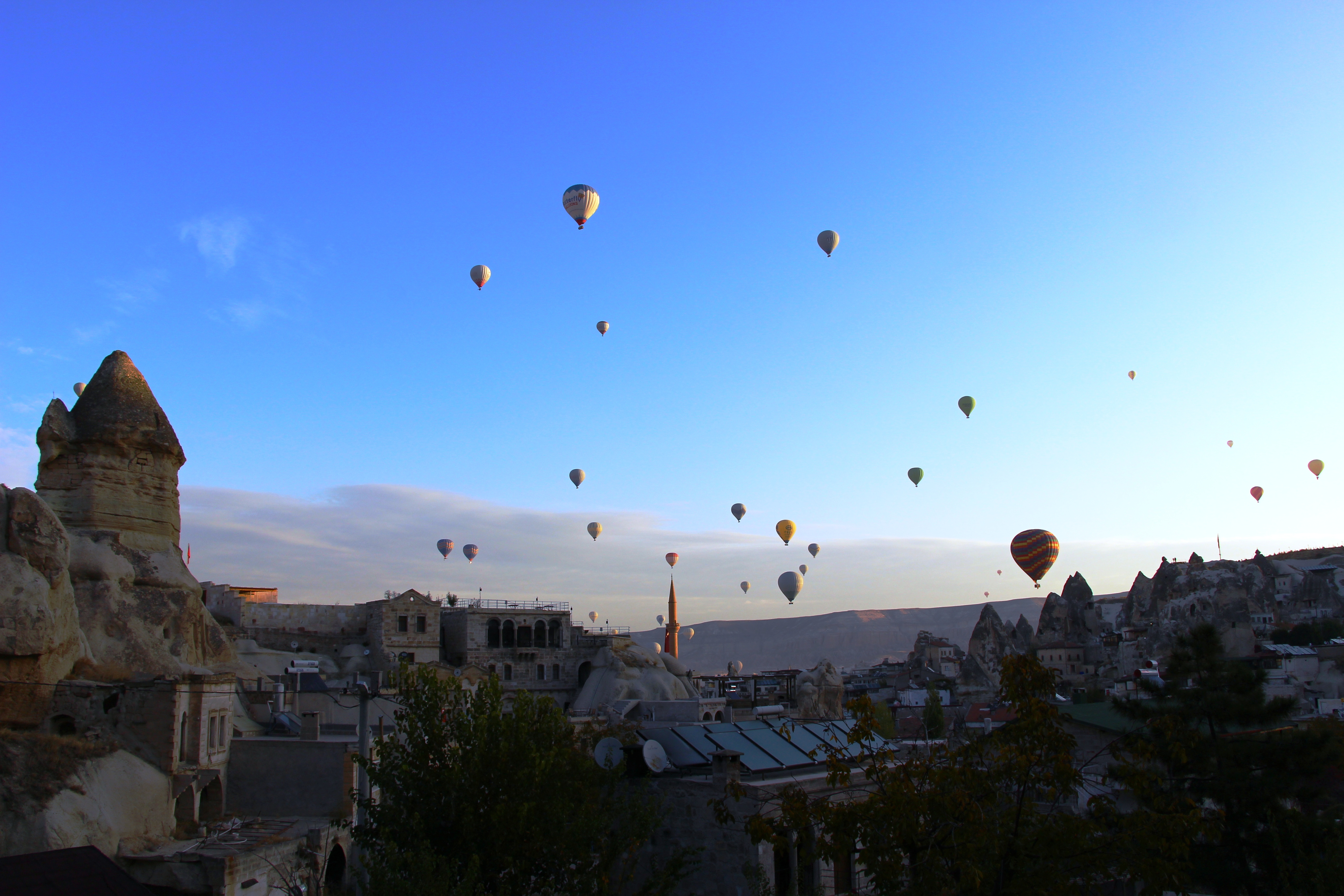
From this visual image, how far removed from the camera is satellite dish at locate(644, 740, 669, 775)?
17.3m

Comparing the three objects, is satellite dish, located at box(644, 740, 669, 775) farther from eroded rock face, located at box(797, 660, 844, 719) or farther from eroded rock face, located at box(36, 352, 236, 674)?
eroded rock face, located at box(797, 660, 844, 719)

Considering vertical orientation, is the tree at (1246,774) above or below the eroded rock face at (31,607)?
below

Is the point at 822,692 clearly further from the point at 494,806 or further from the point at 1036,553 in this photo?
the point at 494,806

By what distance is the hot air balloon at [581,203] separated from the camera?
40219mm

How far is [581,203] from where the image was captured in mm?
40219

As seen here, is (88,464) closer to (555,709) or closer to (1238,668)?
(555,709)

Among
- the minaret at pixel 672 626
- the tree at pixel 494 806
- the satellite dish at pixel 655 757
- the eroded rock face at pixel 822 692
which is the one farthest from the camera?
the minaret at pixel 672 626

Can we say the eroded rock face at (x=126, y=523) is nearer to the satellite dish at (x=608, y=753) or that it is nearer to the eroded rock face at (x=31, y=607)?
the eroded rock face at (x=31, y=607)

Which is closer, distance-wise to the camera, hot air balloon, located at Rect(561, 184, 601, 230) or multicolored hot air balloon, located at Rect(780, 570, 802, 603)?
hot air balloon, located at Rect(561, 184, 601, 230)

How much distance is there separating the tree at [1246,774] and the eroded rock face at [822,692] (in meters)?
23.5

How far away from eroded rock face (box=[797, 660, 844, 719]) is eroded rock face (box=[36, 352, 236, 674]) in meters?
25.7

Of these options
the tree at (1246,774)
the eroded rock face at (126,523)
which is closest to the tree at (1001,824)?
the tree at (1246,774)

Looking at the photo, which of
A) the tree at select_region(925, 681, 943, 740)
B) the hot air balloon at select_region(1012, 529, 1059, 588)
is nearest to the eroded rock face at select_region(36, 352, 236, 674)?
the tree at select_region(925, 681, 943, 740)

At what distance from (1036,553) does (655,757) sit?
4514 cm
